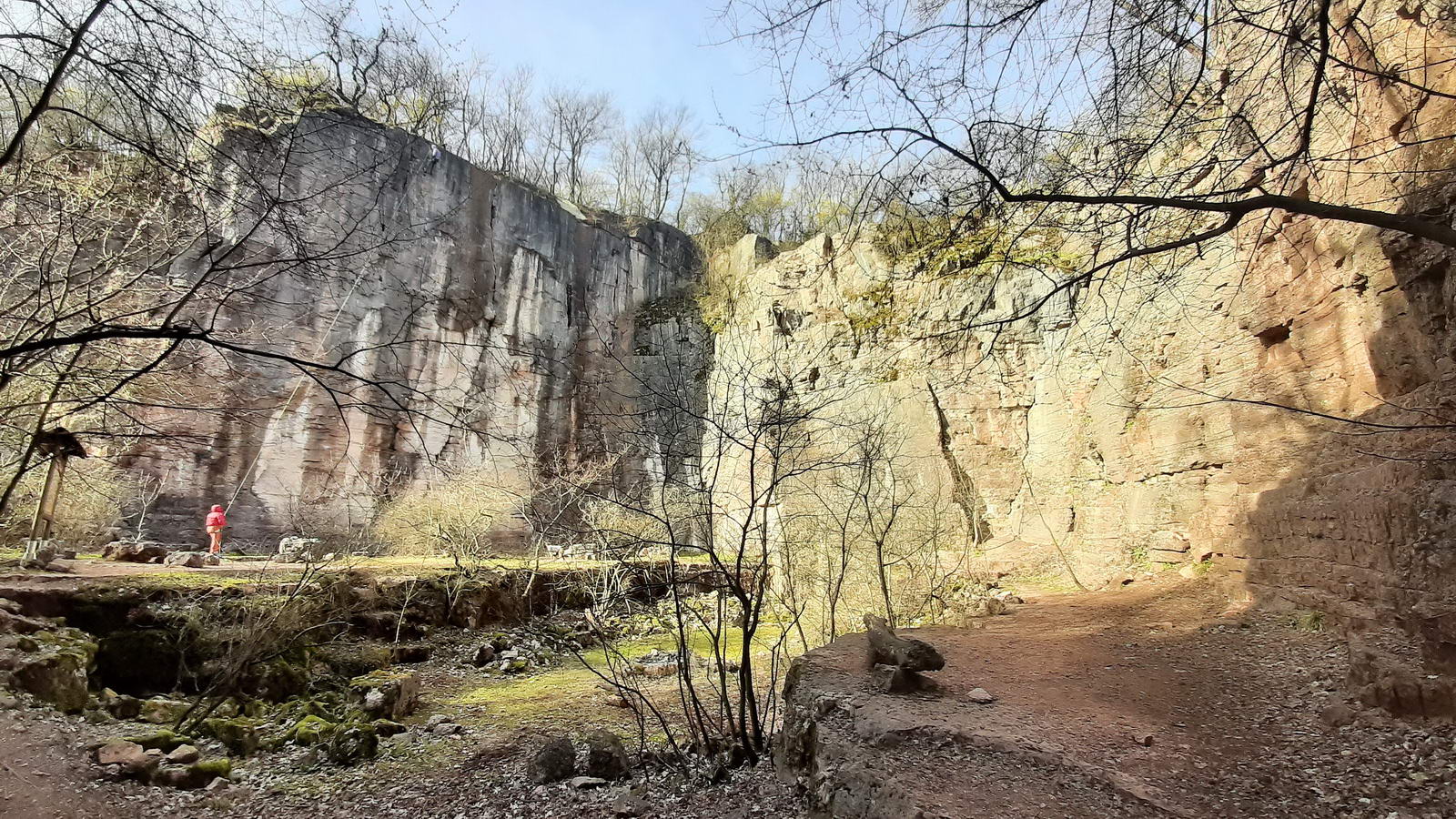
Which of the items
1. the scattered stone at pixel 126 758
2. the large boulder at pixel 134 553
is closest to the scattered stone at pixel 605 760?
the scattered stone at pixel 126 758

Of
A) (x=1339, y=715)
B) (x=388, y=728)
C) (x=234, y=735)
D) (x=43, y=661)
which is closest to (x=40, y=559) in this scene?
(x=43, y=661)

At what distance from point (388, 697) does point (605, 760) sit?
376cm

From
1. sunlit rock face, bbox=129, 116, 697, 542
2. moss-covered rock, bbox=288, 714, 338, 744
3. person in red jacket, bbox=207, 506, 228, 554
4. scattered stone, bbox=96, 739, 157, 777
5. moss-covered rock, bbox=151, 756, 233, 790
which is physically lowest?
moss-covered rock, bbox=288, 714, 338, 744

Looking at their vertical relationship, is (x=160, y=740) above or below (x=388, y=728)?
above

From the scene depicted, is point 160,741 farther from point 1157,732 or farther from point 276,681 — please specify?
point 1157,732

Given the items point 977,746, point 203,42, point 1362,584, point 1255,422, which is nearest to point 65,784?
point 203,42

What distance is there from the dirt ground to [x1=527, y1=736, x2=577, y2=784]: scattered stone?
0.13 metres

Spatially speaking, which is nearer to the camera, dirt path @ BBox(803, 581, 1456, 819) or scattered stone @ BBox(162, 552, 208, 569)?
dirt path @ BBox(803, 581, 1456, 819)

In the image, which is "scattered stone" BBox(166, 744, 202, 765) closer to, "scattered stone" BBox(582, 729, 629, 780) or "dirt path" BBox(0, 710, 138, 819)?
"dirt path" BBox(0, 710, 138, 819)

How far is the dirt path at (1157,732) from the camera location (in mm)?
2816

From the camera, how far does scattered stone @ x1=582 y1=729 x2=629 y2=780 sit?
5.22 m

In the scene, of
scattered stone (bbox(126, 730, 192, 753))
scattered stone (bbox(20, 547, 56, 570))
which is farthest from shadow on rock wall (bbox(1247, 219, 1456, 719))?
scattered stone (bbox(20, 547, 56, 570))

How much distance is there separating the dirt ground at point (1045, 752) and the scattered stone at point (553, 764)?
5.1 inches

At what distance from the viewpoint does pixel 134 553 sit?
1080 cm
